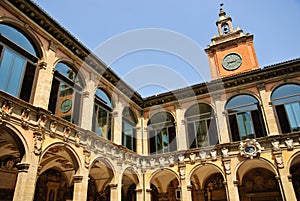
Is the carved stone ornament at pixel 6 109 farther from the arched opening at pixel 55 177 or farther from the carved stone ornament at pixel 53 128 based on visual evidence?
the arched opening at pixel 55 177

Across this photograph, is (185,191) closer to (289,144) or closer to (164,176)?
(164,176)

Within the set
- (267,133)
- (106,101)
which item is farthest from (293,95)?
(106,101)

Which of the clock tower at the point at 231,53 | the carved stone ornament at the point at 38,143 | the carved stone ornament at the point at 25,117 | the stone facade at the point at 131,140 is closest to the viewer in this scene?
the carved stone ornament at the point at 25,117

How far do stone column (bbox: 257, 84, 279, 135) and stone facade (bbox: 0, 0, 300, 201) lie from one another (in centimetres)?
5

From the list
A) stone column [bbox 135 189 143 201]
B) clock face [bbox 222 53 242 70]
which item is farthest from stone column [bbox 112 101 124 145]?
clock face [bbox 222 53 242 70]

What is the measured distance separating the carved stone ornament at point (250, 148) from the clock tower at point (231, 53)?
8293 mm

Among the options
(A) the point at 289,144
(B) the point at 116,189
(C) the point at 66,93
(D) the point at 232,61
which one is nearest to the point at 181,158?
(B) the point at 116,189

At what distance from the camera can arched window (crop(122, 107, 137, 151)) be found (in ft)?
47.3

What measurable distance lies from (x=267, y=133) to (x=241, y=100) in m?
2.40

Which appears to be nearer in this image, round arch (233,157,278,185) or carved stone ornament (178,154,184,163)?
round arch (233,157,278,185)

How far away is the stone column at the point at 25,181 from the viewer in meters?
7.74

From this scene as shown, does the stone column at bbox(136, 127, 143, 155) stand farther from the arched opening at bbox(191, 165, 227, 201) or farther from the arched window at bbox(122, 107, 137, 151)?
the arched opening at bbox(191, 165, 227, 201)

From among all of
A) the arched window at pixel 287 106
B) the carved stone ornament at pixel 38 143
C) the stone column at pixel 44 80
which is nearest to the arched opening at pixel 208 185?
the arched window at pixel 287 106

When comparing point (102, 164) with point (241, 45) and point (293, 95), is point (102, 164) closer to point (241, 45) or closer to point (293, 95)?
point (293, 95)
